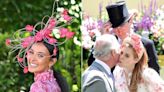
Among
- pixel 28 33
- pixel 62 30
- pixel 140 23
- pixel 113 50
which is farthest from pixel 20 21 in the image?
pixel 140 23

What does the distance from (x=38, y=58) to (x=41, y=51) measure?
0.04 m

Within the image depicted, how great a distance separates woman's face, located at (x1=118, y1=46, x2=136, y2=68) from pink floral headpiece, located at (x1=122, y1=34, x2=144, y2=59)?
0.03 metres

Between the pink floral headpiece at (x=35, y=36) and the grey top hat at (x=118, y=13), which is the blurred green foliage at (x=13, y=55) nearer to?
the pink floral headpiece at (x=35, y=36)

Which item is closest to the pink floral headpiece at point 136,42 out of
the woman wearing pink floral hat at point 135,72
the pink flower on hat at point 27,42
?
the woman wearing pink floral hat at point 135,72

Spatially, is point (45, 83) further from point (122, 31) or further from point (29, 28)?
point (122, 31)

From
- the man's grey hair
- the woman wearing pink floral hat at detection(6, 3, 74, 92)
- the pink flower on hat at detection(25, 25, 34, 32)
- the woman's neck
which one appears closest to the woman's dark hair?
the woman wearing pink floral hat at detection(6, 3, 74, 92)

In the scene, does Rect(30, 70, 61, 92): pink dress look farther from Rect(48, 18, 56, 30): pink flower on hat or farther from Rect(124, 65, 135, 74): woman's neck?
Rect(124, 65, 135, 74): woman's neck

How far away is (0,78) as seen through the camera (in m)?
1.58

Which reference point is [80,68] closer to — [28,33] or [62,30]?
[62,30]

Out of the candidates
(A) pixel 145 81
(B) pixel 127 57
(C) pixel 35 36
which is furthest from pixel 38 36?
(A) pixel 145 81

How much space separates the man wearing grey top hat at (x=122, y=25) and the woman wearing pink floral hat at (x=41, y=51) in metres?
0.19

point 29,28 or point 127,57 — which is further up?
point 29,28

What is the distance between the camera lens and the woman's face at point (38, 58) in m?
1.56

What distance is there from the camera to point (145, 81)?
1.51 m
